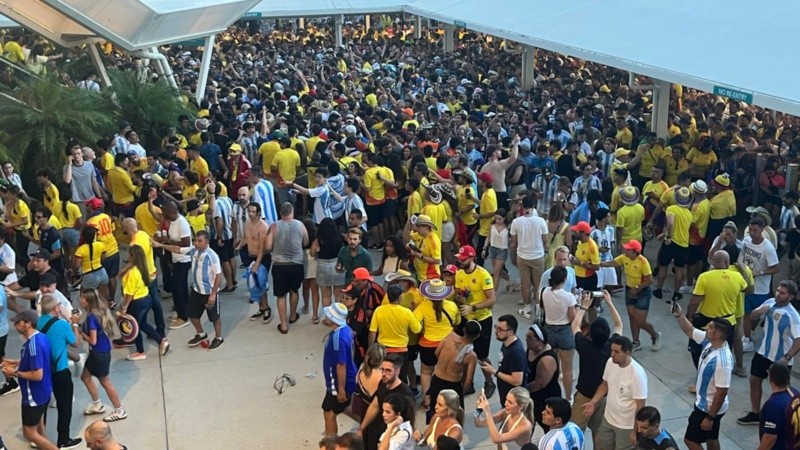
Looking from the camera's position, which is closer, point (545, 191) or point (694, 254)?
point (694, 254)

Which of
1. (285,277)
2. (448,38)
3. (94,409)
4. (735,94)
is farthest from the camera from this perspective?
(448,38)

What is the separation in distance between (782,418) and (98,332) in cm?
545

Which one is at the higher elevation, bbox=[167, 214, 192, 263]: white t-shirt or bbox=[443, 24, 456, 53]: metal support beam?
bbox=[167, 214, 192, 263]: white t-shirt

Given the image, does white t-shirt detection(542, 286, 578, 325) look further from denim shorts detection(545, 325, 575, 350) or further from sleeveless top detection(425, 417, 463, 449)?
sleeveless top detection(425, 417, 463, 449)

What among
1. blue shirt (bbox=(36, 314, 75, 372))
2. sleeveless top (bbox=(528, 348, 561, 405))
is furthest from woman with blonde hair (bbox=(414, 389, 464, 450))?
blue shirt (bbox=(36, 314, 75, 372))

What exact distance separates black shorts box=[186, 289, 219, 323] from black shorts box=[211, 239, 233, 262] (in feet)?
4.83

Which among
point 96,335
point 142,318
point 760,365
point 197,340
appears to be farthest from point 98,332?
point 760,365

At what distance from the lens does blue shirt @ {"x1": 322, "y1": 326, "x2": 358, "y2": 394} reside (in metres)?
7.12

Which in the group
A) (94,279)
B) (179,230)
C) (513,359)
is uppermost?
(513,359)

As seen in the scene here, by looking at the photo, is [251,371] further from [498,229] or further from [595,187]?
[595,187]

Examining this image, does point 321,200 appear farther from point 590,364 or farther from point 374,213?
point 590,364

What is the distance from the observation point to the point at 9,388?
28.8 ft

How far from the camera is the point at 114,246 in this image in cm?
1041

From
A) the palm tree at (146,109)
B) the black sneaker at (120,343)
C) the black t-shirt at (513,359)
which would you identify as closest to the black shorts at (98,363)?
the black sneaker at (120,343)
